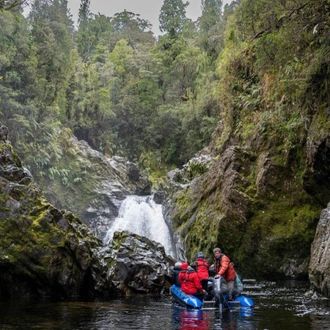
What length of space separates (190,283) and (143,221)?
20.9 m

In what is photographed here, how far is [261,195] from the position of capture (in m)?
20.0

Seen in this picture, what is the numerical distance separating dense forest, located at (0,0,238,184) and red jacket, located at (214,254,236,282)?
68.5 feet

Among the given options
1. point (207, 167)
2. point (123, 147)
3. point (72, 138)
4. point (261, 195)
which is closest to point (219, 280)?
point (261, 195)

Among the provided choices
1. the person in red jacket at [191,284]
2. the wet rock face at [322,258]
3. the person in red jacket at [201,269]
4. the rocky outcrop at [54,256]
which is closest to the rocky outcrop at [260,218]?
the rocky outcrop at [54,256]

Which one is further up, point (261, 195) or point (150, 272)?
point (261, 195)

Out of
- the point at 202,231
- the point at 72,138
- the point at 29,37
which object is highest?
the point at 29,37

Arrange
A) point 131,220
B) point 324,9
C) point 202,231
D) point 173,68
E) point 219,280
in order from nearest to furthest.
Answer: point 219,280 → point 324,9 → point 202,231 → point 131,220 → point 173,68

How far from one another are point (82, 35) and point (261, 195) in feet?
181

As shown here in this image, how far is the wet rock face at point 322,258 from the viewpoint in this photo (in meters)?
13.4

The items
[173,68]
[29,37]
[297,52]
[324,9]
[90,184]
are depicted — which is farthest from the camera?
[173,68]

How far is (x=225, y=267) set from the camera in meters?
12.7

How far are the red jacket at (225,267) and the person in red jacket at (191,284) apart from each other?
66 cm

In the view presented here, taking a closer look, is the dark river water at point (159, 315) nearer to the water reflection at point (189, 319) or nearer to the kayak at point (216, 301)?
the water reflection at point (189, 319)

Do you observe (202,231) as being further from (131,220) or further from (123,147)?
(123,147)
